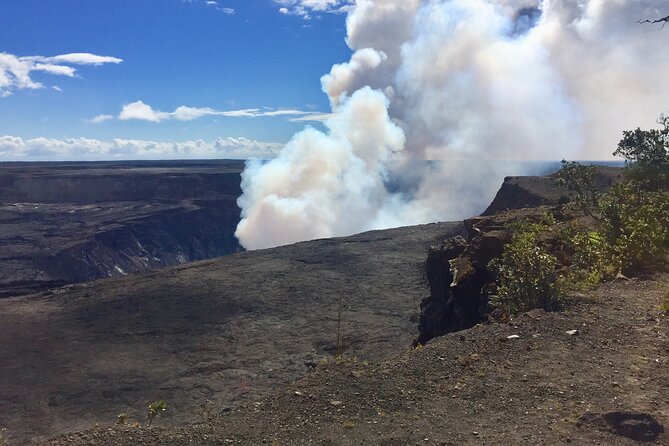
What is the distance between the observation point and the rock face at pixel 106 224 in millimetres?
56219

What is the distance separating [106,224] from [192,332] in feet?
170

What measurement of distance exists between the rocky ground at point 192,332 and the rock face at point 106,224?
13.3 meters

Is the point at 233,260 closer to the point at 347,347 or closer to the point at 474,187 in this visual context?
the point at 347,347

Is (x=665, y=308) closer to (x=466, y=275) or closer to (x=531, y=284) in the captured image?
(x=531, y=284)

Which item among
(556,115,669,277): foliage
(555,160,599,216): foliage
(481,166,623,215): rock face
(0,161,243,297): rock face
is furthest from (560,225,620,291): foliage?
(0,161,243,297): rock face

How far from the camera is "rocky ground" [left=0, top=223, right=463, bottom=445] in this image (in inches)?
751

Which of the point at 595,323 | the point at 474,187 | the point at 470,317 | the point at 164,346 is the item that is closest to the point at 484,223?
the point at 470,317

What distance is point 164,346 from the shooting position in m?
23.8

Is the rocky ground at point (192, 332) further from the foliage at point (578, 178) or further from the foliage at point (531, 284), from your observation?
the foliage at point (578, 178)

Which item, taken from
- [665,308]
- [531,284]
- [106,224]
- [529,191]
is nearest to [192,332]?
[531,284]

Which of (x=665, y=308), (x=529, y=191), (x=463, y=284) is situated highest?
(x=529, y=191)

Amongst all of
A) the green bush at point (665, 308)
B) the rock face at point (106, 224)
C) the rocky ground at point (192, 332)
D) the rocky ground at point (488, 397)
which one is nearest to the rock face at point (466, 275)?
the rocky ground at point (192, 332)

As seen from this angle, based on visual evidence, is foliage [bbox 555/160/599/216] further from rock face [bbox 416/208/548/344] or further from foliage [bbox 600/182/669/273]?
foliage [bbox 600/182/669/273]

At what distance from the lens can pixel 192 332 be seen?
83.0ft
